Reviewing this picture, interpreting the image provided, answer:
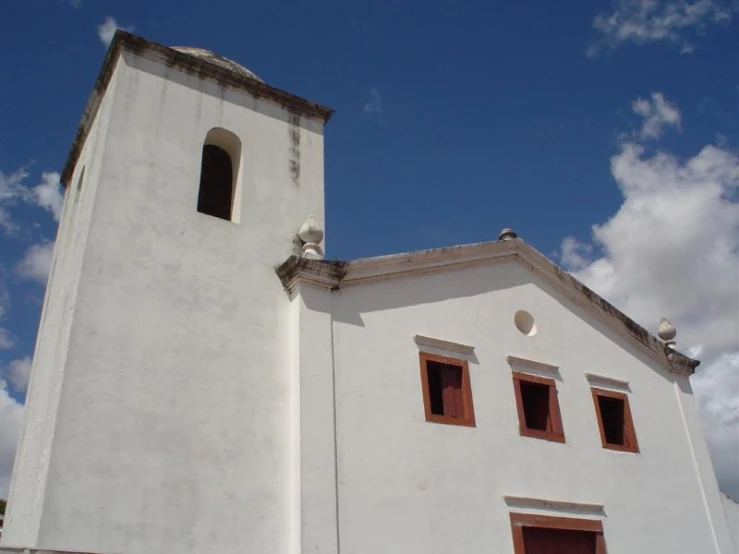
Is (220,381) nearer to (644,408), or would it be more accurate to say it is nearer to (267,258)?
(267,258)

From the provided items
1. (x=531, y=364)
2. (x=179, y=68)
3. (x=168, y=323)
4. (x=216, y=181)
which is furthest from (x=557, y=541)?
(x=179, y=68)

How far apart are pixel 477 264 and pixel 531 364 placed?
184 centimetres

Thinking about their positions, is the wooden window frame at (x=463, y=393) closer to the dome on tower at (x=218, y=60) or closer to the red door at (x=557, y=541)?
the red door at (x=557, y=541)

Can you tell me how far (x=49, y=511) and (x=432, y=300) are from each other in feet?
19.9

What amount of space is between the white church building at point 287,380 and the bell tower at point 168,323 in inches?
1.1

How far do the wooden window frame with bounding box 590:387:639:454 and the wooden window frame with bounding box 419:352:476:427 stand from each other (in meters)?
2.67

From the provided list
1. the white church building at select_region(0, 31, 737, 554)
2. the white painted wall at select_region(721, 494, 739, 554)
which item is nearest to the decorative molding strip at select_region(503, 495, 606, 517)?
the white church building at select_region(0, 31, 737, 554)

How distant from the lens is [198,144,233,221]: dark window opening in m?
12.3

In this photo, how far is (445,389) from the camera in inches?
440

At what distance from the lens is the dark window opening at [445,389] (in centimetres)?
1102

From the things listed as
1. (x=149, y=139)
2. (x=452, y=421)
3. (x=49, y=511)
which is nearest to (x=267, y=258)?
(x=149, y=139)

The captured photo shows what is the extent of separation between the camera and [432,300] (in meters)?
11.7

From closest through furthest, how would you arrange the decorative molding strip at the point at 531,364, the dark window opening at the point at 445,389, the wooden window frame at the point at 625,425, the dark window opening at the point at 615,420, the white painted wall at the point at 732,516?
the dark window opening at the point at 445,389 < the decorative molding strip at the point at 531,364 < the wooden window frame at the point at 625,425 < the dark window opening at the point at 615,420 < the white painted wall at the point at 732,516

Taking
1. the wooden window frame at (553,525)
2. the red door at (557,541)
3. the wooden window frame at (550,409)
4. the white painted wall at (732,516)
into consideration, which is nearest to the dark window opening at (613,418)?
the wooden window frame at (550,409)
